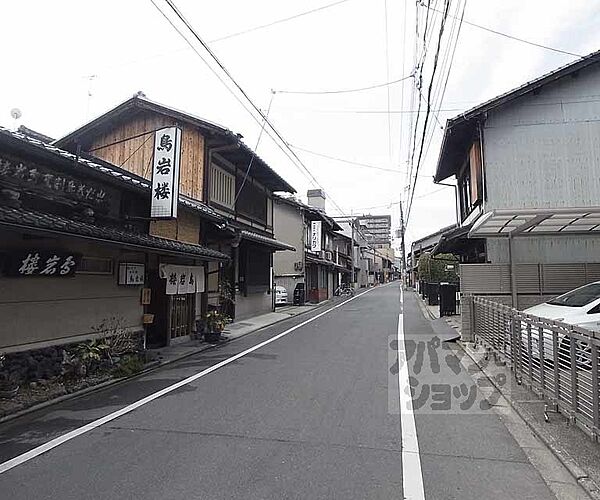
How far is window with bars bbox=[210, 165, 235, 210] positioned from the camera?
1578 centimetres

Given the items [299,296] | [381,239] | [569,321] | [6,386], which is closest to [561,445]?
[569,321]

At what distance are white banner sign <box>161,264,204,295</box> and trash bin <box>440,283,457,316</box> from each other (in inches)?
434

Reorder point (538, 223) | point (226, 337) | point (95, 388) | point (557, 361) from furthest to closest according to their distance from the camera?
point (226, 337) → point (538, 223) → point (95, 388) → point (557, 361)

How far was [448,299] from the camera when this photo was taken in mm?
19109

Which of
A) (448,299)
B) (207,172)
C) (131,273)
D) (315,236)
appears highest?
(207,172)

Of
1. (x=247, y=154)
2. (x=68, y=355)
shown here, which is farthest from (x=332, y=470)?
(x=247, y=154)

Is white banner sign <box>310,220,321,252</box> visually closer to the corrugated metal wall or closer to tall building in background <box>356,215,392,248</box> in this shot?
the corrugated metal wall

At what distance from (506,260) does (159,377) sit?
34.9ft

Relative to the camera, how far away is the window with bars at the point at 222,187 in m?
15.8

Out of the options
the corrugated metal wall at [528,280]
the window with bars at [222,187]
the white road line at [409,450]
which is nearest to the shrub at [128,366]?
the white road line at [409,450]

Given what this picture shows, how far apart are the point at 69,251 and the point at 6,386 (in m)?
2.46

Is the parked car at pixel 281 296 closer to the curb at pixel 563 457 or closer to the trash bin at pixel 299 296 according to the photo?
the trash bin at pixel 299 296

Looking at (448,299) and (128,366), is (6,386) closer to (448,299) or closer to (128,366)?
(128,366)

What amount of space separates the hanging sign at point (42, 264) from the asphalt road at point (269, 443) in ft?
7.28
